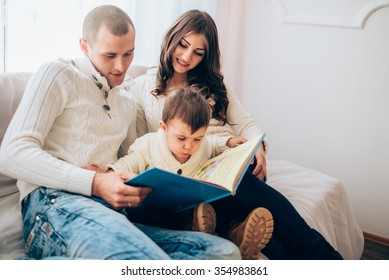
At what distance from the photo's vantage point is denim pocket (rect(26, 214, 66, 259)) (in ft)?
2.97

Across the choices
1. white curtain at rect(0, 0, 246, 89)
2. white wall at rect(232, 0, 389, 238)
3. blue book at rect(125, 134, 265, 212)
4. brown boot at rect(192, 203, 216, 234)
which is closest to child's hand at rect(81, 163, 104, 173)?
blue book at rect(125, 134, 265, 212)

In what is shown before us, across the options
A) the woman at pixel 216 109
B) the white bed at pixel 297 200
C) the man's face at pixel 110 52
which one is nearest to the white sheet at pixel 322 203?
the white bed at pixel 297 200

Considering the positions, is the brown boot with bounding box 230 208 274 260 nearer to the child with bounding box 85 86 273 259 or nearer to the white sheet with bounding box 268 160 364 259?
the child with bounding box 85 86 273 259

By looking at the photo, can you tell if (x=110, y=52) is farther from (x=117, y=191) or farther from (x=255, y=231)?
(x=255, y=231)

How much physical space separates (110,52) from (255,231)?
1.90 feet

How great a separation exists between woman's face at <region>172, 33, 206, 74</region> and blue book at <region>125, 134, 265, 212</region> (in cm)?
42

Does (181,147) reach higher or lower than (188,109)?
lower

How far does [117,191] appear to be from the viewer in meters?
0.96

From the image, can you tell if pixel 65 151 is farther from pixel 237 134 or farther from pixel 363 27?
pixel 363 27

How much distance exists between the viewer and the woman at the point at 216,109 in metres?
1.17

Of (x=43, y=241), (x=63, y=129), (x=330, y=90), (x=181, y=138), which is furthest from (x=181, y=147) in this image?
(x=330, y=90)
